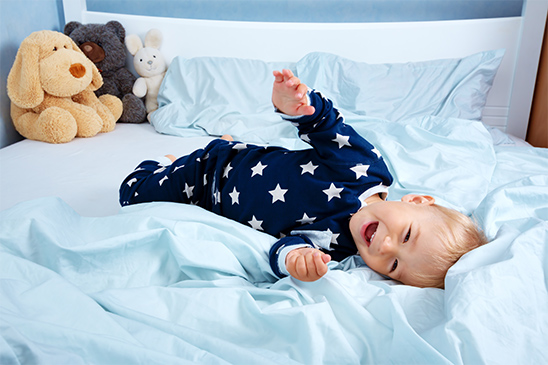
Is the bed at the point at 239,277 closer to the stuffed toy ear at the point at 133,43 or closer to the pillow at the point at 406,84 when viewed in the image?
the pillow at the point at 406,84

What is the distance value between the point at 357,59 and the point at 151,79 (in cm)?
95

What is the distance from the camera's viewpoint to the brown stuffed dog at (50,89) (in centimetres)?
168

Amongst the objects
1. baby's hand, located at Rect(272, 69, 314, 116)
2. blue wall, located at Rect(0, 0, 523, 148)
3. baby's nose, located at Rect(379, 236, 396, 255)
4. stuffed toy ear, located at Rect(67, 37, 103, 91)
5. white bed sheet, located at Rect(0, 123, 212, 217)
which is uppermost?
blue wall, located at Rect(0, 0, 523, 148)

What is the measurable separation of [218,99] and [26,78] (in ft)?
2.39

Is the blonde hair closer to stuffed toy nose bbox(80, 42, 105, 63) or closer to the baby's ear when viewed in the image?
the baby's ear

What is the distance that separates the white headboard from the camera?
6.42 feet

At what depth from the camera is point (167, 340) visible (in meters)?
0.59

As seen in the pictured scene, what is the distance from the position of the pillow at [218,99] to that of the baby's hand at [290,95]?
829 millimetres

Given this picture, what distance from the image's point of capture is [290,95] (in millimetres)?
846

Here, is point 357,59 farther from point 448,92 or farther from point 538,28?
point 538,28

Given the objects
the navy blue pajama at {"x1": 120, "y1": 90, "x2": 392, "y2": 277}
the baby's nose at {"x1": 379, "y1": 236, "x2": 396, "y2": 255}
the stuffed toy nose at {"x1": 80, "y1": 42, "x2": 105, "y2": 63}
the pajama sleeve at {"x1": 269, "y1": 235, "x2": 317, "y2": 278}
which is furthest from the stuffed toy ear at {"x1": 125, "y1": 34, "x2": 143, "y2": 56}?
the baby's nose at {"x1": 379, "y1": 236, "x2": 396, "y2": 255}

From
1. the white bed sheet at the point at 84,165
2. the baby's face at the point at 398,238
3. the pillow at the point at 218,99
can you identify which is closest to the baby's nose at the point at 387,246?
the baby's face at the point at 398,238

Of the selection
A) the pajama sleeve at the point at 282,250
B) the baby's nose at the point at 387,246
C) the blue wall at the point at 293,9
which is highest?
the blue wall at the point at 293,9

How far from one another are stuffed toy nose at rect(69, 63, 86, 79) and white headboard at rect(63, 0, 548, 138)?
0.40 meters
